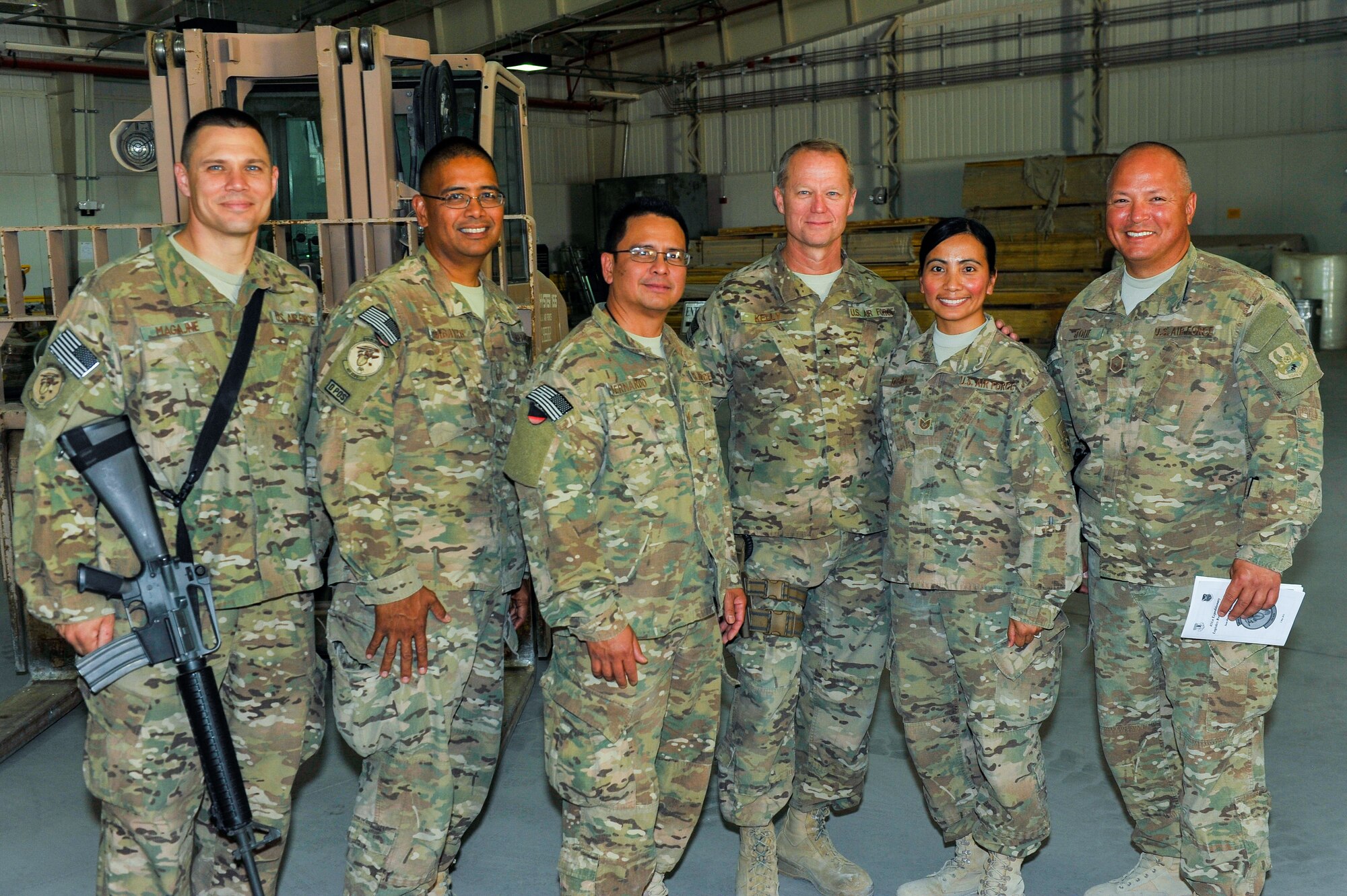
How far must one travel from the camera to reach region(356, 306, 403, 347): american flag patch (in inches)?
107

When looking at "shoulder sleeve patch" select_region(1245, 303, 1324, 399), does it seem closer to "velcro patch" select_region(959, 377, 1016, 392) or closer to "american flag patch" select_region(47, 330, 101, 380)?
"velcro patch" select_region(959, 377, 1016, 392)

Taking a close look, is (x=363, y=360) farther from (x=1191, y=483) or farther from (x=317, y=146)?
(x=317, y=146)

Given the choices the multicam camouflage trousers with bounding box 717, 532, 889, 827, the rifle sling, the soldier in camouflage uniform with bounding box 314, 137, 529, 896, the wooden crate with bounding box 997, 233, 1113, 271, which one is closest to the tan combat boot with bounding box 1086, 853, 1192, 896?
the multicam camouflage trousers with bounding box 717, 532, 889, 827

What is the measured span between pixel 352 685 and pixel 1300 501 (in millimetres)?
2397

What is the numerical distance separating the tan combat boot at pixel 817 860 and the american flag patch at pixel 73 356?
228 centimetres

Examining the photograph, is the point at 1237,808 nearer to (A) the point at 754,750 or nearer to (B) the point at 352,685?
(A) the point at 754,750

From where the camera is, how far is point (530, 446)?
2.62m

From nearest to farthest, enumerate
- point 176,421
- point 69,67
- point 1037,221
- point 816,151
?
point 176,421 → point 816,151 → point 1037,221 → point 69,67

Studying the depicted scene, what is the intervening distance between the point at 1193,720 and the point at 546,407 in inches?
74.0

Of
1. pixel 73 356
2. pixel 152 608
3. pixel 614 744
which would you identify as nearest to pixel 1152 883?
pixel 614 744

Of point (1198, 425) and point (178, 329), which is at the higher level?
point (178, 329)

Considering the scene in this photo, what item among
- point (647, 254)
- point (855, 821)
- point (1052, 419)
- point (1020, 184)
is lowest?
point (855, 821)

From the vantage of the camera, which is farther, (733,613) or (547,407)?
(733,613)

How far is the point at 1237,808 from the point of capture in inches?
117
